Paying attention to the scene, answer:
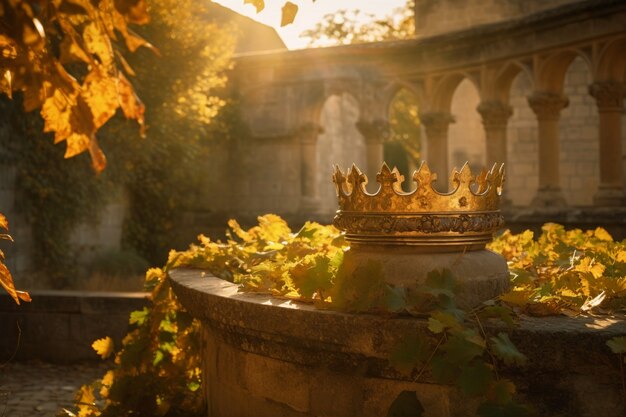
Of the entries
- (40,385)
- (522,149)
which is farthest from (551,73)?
(40,385)

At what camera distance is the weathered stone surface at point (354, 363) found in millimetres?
2395

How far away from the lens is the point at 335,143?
1811 cm

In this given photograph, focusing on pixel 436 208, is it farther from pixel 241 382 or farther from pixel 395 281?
pixel 241 382

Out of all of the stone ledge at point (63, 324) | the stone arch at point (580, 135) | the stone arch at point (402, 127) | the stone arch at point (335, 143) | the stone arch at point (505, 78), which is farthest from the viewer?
the stone arch at point (402, 127)

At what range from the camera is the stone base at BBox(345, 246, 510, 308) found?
9.22ft

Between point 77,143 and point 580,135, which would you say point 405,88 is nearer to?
point 580,135

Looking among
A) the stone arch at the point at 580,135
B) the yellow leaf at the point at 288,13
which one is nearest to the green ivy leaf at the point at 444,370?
the yellow leaf at the point at 288,13

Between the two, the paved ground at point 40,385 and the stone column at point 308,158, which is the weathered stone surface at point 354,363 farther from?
the stone column at point 308,158

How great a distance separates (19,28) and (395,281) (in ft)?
4.86

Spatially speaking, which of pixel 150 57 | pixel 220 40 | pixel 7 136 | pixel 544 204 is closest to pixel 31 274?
pixel 7 136

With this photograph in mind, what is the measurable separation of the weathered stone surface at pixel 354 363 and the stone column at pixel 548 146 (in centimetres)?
896

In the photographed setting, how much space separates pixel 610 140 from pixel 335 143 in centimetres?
791

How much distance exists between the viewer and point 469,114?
17.2 meters

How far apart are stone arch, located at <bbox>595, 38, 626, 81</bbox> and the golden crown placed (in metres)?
8.24
